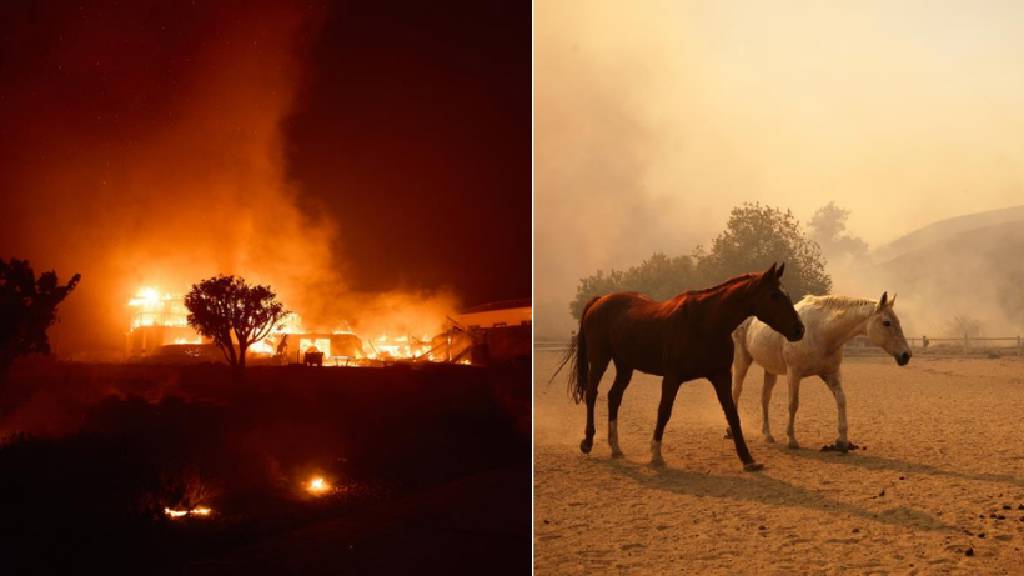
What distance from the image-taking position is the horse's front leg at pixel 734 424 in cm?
423

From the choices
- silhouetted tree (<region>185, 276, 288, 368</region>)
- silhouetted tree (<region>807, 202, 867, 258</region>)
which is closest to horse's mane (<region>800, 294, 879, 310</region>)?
silhouetted tree (<region>807, 202, 867, 258</region>)

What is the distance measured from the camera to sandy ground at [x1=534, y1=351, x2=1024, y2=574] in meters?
3.68

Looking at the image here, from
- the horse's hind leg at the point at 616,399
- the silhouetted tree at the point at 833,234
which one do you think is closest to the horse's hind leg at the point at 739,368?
the horse's hind leg at the point at 616,399

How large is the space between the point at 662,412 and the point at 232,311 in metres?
7.99

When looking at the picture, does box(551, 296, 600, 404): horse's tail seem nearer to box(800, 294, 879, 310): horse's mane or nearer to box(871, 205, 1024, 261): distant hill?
box(800, 294, 879, 310): horse's mane

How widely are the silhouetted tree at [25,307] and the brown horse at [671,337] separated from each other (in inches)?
239

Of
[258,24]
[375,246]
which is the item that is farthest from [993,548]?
[258,24]

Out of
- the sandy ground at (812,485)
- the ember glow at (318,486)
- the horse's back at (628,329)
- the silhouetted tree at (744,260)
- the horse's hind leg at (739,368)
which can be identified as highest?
the silhouetted tree at (744,260)

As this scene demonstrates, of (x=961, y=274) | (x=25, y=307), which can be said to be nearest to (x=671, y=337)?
(x=961, y=274)

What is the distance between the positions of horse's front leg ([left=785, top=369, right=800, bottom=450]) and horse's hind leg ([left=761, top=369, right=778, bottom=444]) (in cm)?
11

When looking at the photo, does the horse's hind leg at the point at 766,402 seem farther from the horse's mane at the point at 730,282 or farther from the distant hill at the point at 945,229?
the distant hill at the point at 945,229

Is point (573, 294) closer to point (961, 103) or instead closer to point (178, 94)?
point (961, 103)

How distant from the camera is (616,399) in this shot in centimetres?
477

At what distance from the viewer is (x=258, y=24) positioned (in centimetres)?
834
